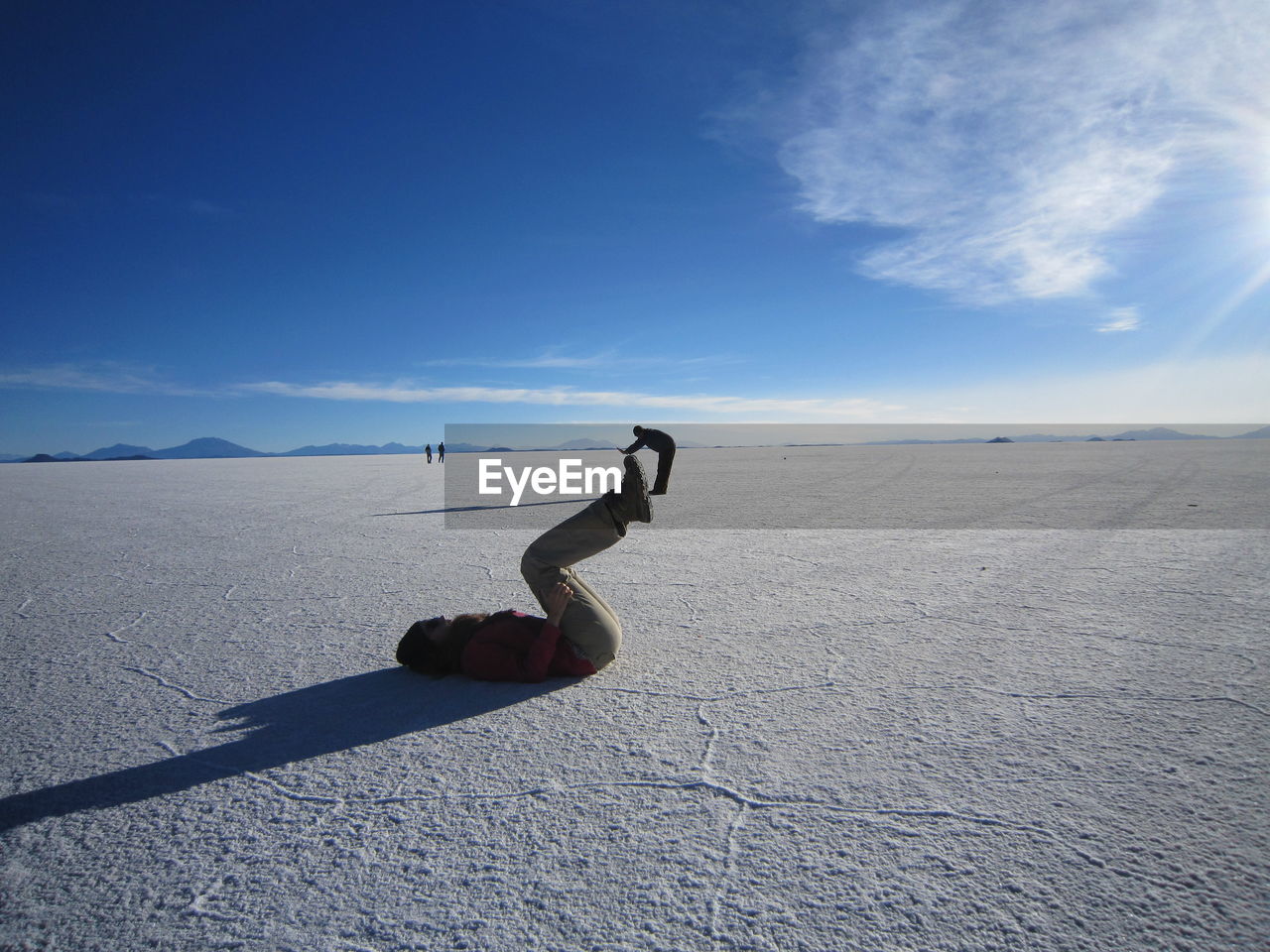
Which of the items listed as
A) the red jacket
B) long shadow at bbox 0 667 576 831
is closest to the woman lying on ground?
the red jacket

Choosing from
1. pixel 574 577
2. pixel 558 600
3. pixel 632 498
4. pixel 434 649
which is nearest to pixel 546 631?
pixel 558 600

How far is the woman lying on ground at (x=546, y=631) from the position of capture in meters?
3.88

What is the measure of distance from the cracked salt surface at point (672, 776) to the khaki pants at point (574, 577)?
9.0 inches

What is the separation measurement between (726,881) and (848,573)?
15.9ft

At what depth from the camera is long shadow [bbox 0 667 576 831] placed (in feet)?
9.04

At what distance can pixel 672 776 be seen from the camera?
2.80 meters

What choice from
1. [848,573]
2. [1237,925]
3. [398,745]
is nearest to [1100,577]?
[848,573]

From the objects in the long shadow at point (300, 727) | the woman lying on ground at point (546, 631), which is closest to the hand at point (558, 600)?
the woman lying on ground at point (546, 631)

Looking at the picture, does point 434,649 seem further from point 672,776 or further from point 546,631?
point 672,776

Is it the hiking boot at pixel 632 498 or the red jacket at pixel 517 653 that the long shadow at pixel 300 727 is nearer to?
the red jacket at pixel 517 653

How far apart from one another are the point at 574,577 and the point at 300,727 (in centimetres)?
164

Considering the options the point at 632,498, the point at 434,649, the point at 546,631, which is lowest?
the point at 434,649

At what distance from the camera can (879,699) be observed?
11.6 feet

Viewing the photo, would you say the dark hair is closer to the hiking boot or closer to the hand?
the hand
